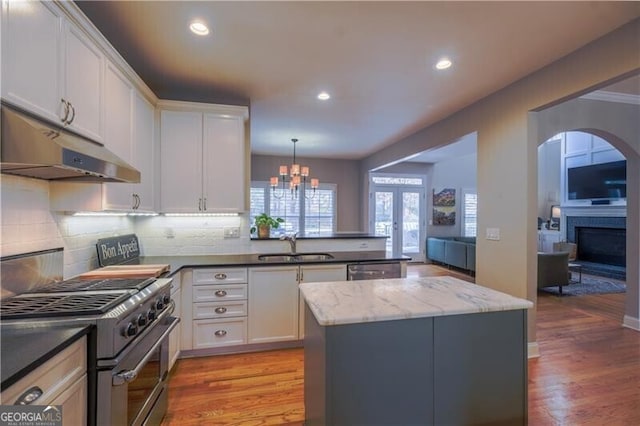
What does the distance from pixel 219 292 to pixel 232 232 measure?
31.5 inches

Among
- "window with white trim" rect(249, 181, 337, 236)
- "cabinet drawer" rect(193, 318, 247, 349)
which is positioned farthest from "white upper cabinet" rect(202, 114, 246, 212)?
"window with white trim" rect(249, 181, 337, 236)

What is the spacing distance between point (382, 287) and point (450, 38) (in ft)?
6.19

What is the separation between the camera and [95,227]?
2367mm

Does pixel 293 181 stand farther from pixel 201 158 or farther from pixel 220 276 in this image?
pixel 220 276

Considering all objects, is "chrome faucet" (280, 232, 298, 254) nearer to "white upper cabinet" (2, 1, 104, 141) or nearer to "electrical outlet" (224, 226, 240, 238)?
"electrical outlet" (224, 226, 240, 238)

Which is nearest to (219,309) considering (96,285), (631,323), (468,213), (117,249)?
(117,249)

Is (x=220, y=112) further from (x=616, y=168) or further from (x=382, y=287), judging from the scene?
(x=616, y=168)

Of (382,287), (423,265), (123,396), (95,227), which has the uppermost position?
(95,227)

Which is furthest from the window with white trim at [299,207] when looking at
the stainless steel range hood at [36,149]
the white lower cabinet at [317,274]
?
the stainless steel range hood at [36,149]

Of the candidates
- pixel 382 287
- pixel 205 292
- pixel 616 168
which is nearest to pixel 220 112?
pixel 205 292

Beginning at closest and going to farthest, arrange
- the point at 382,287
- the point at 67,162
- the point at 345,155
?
the point at 67,162 → the point at 382,287 → the point at 345,155

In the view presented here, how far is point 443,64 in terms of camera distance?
2.60m

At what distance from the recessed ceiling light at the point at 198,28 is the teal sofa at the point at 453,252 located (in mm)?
6082

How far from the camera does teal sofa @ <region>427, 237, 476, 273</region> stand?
248 inches
